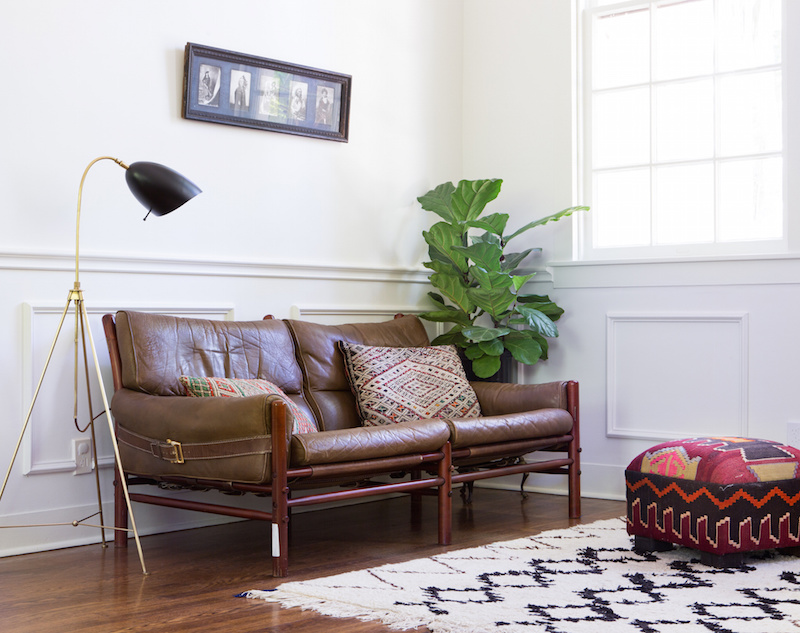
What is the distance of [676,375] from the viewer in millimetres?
4109

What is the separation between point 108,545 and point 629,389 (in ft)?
7.69

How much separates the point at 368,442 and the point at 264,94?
1.72 metres

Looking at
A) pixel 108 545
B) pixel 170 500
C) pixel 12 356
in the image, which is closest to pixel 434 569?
pixel 170 500

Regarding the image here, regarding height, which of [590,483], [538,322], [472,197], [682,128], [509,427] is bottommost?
[590,483]

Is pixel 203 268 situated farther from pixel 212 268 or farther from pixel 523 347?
pixel 523 347

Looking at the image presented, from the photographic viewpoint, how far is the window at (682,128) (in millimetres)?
4035

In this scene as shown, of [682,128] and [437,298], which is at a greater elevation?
[682,128]

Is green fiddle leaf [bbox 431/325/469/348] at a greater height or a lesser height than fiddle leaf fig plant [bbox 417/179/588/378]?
lesser

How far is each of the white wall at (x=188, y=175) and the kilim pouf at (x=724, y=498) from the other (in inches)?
69.5

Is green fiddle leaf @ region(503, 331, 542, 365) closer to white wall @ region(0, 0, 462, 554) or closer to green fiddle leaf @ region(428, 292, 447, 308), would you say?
green fiddle leaf @ region(428, 292, 447, 308)

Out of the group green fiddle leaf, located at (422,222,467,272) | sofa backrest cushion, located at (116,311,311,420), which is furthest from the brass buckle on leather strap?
green fiddle leaf, located at (422,222,467,272)

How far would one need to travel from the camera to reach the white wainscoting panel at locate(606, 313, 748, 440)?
13.0 ft

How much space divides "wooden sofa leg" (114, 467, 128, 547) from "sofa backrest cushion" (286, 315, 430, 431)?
30.3 inches

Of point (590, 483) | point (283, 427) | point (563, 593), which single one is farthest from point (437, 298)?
point (563, 593)
